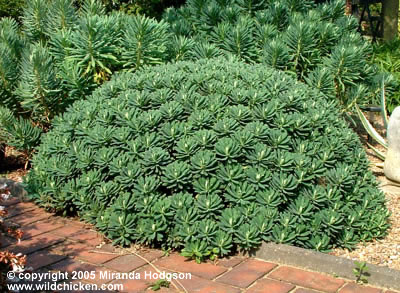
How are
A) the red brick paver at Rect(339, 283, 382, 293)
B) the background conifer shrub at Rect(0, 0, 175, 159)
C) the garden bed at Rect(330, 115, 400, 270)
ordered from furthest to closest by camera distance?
the background conifer shrub at Rect(0, 0, 175, 159) < the garden bed at Rect(330, 115, 400, 270) < the red brick paver at Rect(339, 283, 382, 293)

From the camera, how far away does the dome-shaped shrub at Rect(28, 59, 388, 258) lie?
14.0ft

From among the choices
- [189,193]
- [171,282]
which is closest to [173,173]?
[189,193]

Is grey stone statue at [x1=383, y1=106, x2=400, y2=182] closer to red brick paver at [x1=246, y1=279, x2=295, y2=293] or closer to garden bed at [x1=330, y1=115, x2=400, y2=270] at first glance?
garden bed at [x1=330, y1=115, x2=400, y2=270]

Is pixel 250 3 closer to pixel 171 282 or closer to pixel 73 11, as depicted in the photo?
pixel 73 11

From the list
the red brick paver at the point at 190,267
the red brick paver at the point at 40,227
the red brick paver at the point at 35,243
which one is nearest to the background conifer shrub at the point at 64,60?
the red brick paver at the point at 40,227

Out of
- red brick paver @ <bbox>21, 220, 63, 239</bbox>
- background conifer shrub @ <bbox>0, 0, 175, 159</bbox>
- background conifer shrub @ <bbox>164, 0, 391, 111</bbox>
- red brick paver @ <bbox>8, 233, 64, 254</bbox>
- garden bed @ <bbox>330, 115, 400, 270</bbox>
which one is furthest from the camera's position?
background conifer shrub @ <bbox>164, 0, 391, 111</bbox>

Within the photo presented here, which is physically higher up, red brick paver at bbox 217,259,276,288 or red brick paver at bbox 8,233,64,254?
red brick paver at bbox 8,233,64,254

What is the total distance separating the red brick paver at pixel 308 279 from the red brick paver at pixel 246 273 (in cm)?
8

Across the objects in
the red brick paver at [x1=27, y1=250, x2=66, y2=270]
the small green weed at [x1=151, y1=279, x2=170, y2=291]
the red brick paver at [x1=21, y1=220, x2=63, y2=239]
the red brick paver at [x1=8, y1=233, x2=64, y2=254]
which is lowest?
the small green weed at [x1=151, y1=279, x2=170, y2=291]

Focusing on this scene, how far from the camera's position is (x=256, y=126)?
4457 millimetres

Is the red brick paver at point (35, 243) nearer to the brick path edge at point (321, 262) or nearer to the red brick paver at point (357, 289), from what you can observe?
the brick path edge at point (321, 262)

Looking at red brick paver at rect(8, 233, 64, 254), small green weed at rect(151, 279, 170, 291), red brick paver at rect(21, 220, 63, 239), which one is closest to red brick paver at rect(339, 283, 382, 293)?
small green weed at rect(151, 279, 170, 291)

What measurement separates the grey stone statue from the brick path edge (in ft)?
6.11

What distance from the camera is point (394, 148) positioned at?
217 inches
